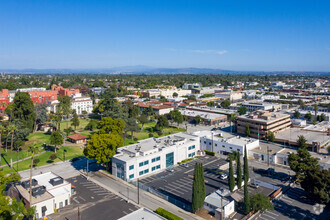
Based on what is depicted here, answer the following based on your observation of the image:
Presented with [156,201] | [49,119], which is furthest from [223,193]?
[49,119]

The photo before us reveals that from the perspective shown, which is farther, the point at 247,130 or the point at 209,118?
the point at 209,118

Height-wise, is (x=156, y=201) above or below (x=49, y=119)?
below

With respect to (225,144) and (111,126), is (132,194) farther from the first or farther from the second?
(225,144)

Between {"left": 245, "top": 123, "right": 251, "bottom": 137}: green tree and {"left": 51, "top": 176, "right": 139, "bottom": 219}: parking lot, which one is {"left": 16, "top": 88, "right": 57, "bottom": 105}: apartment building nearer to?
{"left": 51, "top": 176, "right": 139, "bottom": 219}: parking lot

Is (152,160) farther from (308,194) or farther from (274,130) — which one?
(274,130)

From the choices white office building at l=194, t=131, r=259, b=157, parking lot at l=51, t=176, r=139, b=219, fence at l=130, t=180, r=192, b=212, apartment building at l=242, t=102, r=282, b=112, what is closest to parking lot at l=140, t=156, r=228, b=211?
fence at l=130, t=180, r=192, b=212

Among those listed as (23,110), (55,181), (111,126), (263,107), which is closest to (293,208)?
(55,181)
